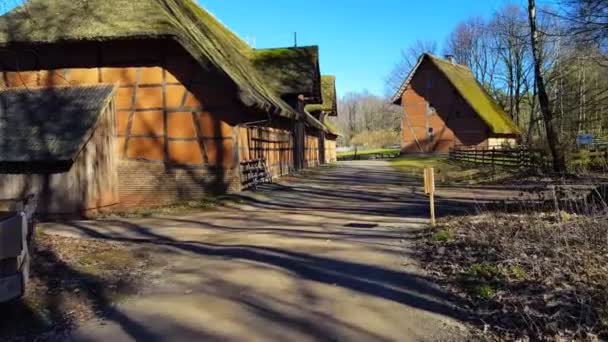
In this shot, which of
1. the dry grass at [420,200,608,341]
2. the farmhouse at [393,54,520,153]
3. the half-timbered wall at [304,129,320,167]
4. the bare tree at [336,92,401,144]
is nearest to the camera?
the dry grass at [420,200,608,341]

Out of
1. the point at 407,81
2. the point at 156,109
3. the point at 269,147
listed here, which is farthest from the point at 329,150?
the point at 156,109

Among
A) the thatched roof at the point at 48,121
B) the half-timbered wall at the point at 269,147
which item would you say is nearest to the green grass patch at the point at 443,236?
the half-timbered wall at the point at 269,147

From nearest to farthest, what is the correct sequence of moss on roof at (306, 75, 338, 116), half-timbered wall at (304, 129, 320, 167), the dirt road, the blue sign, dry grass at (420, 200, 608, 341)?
dry grass at (420, 200, 608, 341), the dirt road, the blue sign, half-timbered wall at (304, 129, 320, 167), moss on roof at (306, 75, 338, 116)

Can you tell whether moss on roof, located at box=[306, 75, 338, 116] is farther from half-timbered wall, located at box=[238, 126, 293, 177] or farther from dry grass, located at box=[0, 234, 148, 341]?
dry grass, located at box=[0, 234, 148, 341]

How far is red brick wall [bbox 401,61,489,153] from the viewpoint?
54594 mm

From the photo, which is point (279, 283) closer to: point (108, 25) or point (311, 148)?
point (108, 25)

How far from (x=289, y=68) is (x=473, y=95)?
31421 millimetres

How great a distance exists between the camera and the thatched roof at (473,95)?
52656 mm

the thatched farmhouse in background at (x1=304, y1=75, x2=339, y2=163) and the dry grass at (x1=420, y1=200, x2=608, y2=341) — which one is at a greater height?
the thatched farmhouse in background at (x1=304, y1=75, x2=339, y2=163)

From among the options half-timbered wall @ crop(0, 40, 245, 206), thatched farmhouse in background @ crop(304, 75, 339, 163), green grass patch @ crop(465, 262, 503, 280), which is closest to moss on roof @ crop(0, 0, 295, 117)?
half-timbered wall @ crop(0, 40, 245, 206)

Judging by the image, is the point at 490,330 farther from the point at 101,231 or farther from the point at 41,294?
the point at 101,231

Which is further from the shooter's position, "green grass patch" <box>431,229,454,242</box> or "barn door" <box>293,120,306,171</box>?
"barn door" <box>293,120,306,171</box>

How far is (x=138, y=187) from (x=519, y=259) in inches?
596

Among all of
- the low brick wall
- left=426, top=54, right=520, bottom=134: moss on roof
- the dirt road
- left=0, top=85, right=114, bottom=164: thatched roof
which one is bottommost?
the dirt road
